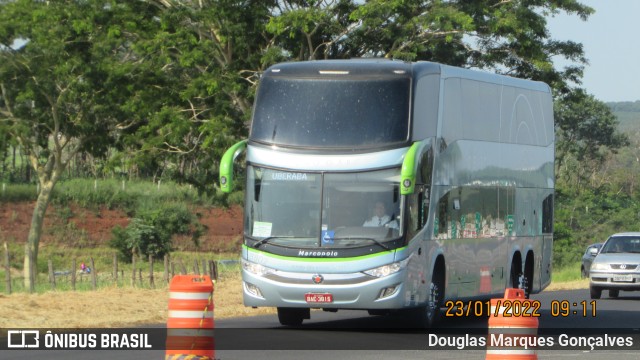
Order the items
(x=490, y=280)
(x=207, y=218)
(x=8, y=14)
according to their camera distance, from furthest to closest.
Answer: (x=207, y=218), (x=8, y=14), (x=490, y=280)

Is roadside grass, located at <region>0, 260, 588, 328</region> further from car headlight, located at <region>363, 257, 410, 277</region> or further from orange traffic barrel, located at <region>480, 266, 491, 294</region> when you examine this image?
orange traffic barrel, located at <region>480, 266, 491, 294</region>

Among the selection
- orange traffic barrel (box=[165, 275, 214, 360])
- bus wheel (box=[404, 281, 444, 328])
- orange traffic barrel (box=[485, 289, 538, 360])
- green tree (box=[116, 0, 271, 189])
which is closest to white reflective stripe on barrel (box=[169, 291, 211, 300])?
orange traffic barrel (box=[165, 275, 214, 360])

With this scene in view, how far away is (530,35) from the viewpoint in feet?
129

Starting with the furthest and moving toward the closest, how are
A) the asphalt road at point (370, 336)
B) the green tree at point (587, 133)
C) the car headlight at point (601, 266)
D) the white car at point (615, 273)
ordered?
the green tree at point (587, 133)
the car headlight at point (601, 266)
the white car at point (615, 273)
the asphalt road at point (370, 336)

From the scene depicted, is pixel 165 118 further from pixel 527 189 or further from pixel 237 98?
pixel 527 189

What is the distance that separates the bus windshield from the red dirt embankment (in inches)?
2126

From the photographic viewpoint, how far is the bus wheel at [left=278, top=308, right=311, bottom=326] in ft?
66.1

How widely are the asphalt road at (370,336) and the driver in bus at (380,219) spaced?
5.29 feet

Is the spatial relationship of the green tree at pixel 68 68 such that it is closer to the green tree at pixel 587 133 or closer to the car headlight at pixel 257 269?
the car headlight at pixel 257 269

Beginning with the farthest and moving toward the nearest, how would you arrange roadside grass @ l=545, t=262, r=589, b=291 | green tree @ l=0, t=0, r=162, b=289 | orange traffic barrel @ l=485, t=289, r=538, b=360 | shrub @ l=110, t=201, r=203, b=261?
shrub @ l=110, t=201, r=203, b=261
green tree @ l=0, t=0, r=162, b=289
roadside grass @ l=545, t=262, r=589, b=291
orange traffic barrel @ l=485, t=289, r=538, b=360

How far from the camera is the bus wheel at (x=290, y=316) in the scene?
20.2m

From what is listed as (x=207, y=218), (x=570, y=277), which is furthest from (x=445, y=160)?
(x=207, y=218)

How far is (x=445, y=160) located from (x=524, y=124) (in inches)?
175

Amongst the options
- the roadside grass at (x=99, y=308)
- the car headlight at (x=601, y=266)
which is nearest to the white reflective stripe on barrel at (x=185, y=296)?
the roadside grass at (x=99, y=308)
